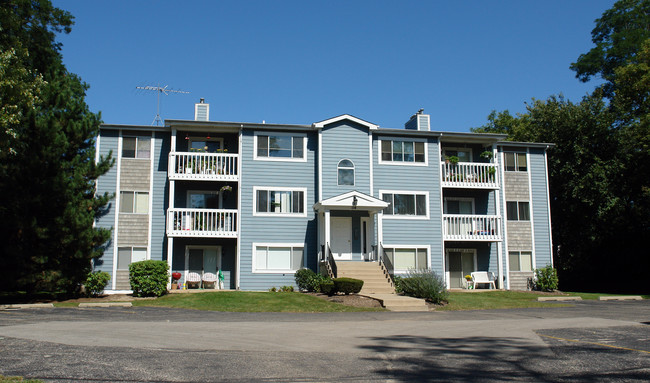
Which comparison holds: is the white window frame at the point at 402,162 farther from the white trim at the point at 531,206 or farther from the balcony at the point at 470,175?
the white trim at the point at 531,206

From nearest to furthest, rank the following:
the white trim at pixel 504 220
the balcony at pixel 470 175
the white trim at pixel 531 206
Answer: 1. the balcony at pixel 470 175
2. the white trim at pixel 504 220
3. the white trim at pixel 531 206

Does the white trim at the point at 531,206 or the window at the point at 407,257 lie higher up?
the white trim at the point at 531,206

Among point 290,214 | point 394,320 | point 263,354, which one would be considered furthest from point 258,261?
point 263,354

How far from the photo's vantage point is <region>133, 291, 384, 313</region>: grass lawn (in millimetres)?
18828

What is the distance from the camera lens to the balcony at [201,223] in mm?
24781

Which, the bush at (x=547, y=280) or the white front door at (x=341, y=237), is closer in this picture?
the white front door at (x=341, y=237)

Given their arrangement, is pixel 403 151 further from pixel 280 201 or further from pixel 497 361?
pixel 497 361

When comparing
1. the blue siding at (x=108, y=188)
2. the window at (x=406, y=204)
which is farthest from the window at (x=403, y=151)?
the blue siding at (x=108, y=188)

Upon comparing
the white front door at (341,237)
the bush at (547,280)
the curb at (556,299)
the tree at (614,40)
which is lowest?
the curb at (556,299)

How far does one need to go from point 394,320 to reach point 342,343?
213 inches

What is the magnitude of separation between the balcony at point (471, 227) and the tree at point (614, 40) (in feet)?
70.9

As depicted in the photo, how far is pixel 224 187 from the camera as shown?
2592cm

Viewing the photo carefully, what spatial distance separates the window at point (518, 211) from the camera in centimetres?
2933

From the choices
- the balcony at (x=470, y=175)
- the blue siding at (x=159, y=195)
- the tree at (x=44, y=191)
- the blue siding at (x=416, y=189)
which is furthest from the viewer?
the balcony at (x=470, y=175)
